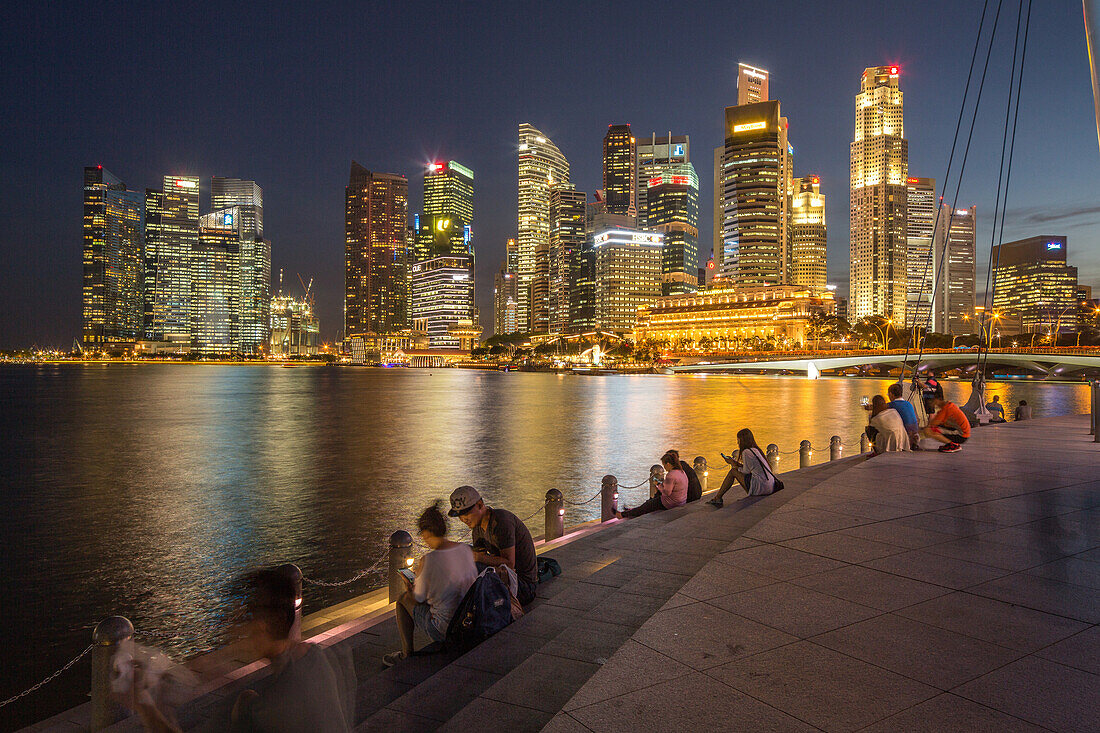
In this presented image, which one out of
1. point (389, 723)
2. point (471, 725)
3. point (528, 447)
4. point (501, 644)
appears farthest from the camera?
point (528, 447)

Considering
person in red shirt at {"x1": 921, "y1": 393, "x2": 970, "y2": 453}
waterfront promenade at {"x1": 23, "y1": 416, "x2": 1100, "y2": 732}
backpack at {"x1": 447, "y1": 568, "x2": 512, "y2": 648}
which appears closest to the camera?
waterfront promenade at {"x1": 23, "y1": 416, "x2": 1100, "y2": 732}

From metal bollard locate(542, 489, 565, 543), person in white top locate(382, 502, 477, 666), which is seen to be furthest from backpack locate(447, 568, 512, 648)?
metal bollard locate(542, 489, 565, 543)

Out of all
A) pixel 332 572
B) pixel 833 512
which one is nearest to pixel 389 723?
pixel 833 512

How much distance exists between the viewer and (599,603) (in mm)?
6434

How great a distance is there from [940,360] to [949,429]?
108206mm

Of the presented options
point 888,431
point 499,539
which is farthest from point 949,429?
point 499,539

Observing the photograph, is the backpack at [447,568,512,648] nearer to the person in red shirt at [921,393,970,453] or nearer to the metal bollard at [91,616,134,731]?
the metal bollard at [91,616,134,731]

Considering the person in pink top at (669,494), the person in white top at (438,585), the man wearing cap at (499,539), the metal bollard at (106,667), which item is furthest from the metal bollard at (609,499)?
the metal bollard at (106,667)

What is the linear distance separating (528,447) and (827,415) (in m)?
28.8

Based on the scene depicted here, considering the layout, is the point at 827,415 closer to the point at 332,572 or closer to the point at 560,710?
the point at 332,572

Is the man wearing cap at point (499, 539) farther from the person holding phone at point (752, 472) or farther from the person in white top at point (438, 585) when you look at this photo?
the person holding phone at point (752, 472)

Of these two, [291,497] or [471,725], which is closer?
[471,725]

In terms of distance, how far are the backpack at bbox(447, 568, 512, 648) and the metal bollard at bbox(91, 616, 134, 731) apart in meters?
2.39

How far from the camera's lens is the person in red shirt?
1484cm
